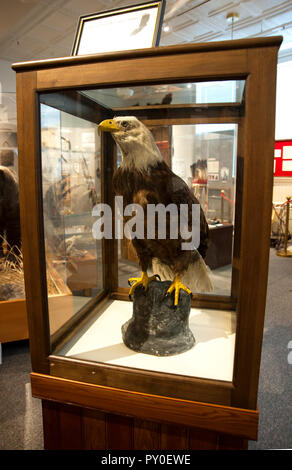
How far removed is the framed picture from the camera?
3.35 ft

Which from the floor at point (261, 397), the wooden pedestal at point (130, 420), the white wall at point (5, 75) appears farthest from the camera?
the white wall at point (5, 75)

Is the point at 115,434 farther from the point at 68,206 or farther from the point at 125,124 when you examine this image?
the point at 125,124

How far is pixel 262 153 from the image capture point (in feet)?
2.73

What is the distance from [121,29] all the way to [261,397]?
201 centimetres

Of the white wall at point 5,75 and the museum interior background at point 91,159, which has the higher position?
the white wall at point 5,75

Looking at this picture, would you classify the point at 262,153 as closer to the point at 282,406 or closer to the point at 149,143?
the point at 149,143

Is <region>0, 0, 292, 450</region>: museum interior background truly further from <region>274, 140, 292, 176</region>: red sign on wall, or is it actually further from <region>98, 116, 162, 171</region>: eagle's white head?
<region>274, 140, 292, 176</region>: red sign on wall

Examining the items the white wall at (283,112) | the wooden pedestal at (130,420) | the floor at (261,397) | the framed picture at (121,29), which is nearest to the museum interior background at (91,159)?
the framed picture at (121,29)

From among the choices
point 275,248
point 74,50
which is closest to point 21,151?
point 74,50

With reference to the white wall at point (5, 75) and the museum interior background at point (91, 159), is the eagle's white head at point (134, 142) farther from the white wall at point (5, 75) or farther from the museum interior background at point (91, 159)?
the white wall at point (5, 75)

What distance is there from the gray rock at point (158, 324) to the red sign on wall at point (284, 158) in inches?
192

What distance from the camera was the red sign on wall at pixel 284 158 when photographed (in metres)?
5.53

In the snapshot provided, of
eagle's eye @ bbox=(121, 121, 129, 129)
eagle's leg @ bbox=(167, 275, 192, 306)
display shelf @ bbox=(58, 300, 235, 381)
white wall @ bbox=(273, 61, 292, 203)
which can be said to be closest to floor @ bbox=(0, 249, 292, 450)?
display shelf @ bbox=(58, 300, 235, 381)
